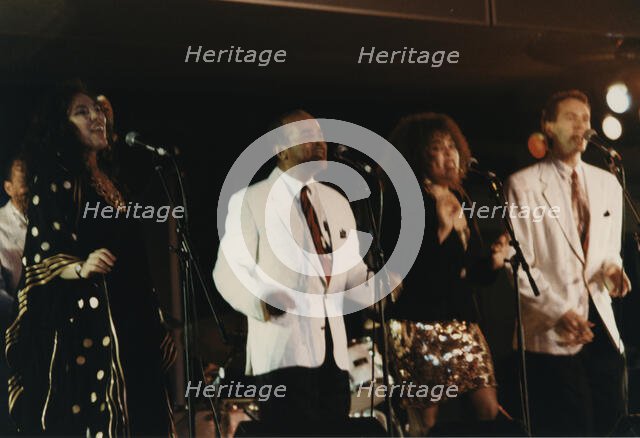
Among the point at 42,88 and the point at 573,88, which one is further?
the point at 573,88

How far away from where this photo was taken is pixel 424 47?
412 centimetres

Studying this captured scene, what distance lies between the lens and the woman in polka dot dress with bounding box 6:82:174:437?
344cm

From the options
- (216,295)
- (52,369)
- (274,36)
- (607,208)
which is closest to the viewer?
(52,369)

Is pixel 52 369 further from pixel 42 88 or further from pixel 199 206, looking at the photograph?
pixel 42 88

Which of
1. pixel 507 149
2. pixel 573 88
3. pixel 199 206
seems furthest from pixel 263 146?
pixel 573 88

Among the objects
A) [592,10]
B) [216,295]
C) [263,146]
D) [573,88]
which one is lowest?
[216,295]

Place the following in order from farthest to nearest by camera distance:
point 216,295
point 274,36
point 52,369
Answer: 1. point 274,36
2. point 216,295
3. point 52,369

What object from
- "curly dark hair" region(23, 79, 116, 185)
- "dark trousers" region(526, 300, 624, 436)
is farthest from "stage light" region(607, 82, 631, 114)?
"curly dark hair" region(23, 79, 116, 185)

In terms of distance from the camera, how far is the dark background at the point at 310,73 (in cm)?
Result: 364

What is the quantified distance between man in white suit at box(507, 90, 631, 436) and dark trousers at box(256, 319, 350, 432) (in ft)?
3.30

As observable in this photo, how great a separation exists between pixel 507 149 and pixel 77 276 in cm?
220

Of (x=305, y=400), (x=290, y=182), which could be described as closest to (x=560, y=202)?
(x=290, y=182)

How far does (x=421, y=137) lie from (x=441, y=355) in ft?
3.54

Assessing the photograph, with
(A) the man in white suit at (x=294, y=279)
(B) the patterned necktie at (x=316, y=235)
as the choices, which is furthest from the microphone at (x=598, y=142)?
(B) the patterned necktie at (x=316, y=235)
